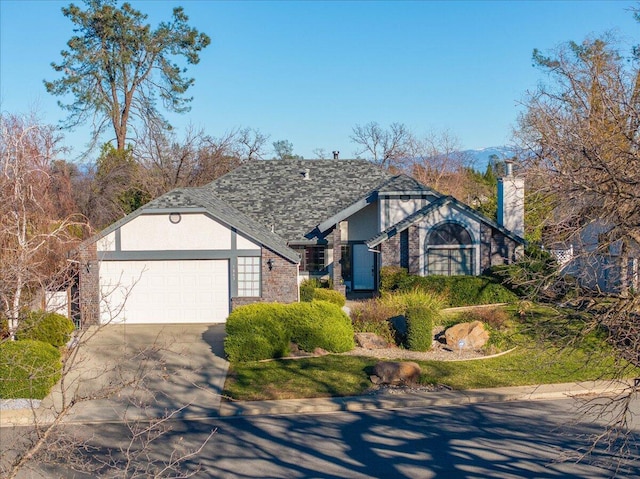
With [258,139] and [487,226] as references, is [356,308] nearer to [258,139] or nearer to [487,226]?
[487,226]

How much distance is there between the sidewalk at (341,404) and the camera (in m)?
14.0

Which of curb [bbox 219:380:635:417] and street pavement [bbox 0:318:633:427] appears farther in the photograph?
curb [bbox 219:380:635:417]

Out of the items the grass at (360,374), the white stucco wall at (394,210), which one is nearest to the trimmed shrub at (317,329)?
the grass at (360,374)

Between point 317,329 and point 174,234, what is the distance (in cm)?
738

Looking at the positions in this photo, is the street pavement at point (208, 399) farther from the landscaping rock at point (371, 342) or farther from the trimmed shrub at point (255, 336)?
the landscaping rock at point (371, 342)

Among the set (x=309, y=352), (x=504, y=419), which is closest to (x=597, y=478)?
(x=504, y=419)

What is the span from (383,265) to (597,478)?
17092 millimetres

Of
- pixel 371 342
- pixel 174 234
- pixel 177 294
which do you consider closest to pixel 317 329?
pixel 371 342

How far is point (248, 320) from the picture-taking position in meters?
18.3

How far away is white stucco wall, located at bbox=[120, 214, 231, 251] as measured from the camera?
23.3 m

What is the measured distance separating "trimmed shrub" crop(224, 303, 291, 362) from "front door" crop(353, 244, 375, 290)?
11399 millimetres

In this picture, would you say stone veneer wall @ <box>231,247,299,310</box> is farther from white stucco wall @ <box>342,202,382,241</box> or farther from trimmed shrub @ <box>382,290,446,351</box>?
white stucco wall @ <box>342,202,382,241</box>

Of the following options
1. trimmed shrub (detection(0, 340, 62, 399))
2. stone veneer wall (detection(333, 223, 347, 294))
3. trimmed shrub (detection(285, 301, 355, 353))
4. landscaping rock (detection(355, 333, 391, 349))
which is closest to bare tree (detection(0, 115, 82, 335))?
trimmed shrub (detection(0, 340, 62, 399))

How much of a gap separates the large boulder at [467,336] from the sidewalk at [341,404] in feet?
11.3
